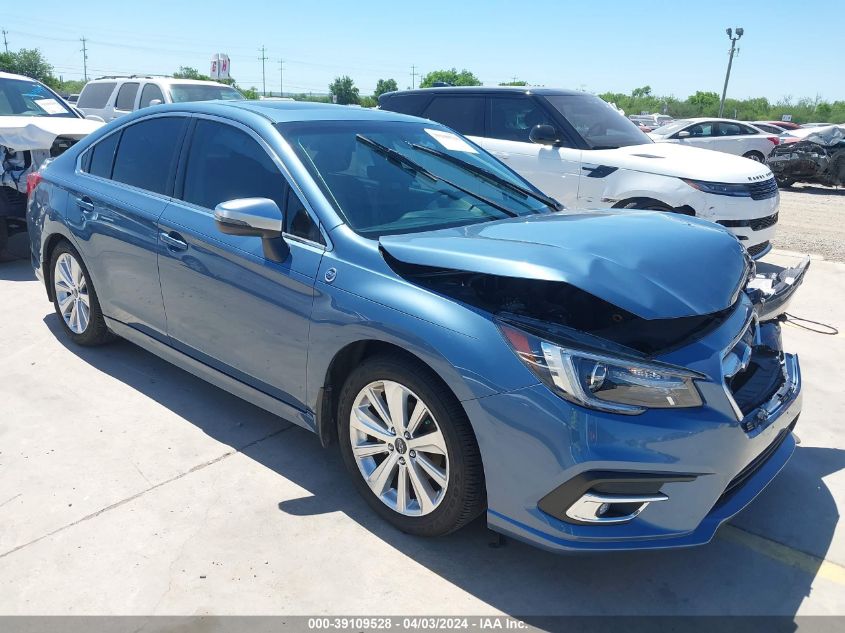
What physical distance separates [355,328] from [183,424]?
62.0 inches

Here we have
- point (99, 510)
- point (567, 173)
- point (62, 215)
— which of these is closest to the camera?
point (99, 510)

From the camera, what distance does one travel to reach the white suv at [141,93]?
12.1 m

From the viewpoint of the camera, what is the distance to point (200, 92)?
40.5 feet

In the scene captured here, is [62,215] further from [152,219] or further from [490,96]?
[490,96]

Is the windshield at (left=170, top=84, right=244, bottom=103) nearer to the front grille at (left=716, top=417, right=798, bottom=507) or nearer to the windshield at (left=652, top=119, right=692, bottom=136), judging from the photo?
the windshield at (left=652, top=119, right=692, bottom=136)

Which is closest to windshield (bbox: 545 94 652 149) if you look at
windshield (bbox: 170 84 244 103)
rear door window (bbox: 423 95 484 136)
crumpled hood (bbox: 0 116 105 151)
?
rear door window (bbox: 423 95 484 136)

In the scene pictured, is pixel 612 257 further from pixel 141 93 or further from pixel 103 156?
pixel 141 93

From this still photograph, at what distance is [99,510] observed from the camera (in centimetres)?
316

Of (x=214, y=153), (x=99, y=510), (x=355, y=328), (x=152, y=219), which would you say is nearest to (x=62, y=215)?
(x=152, y=219)

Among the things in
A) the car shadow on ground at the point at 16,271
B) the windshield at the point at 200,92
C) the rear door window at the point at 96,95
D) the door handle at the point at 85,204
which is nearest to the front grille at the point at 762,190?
the door handle at the point at 85,204

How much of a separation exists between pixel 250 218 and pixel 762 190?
546cm

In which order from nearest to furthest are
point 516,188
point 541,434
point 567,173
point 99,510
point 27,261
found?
point 541,434 → point 99,510 → point 516,188 → point 567,173 → point 27,261

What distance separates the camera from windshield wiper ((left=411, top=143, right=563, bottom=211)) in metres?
3.90

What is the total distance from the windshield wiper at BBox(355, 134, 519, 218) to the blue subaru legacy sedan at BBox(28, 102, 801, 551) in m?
0.01
